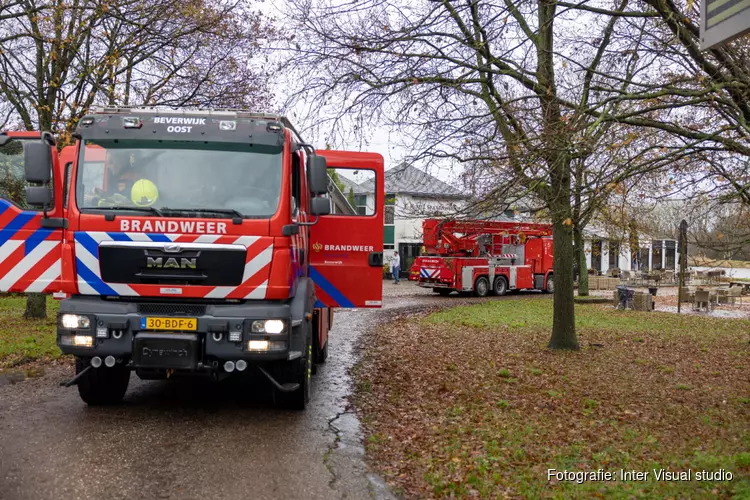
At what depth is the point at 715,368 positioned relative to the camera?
11109 mm

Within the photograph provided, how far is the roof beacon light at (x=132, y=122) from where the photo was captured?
648cm

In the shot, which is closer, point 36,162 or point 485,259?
point 36,162

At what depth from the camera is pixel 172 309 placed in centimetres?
630

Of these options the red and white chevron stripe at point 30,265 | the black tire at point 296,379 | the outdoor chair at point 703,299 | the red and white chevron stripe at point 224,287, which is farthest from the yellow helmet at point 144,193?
the outdoor chair at point 703,299

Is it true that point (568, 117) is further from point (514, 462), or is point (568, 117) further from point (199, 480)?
point (199, 480)

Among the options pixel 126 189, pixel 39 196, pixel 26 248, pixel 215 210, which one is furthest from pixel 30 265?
pixel 215 210

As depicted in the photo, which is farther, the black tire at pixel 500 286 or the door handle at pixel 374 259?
the black tire at pixel 500 286

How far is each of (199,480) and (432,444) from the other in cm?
226

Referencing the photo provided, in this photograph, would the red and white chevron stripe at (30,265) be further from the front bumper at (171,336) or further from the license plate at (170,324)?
the license plate at (170,324)

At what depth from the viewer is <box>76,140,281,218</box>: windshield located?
20.8 feet

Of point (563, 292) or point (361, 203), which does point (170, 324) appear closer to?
point (361, 203)

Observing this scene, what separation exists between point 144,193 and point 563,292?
8.24 m

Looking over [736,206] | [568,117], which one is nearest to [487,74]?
[568,117]

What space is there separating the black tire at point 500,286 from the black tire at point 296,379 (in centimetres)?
2348
